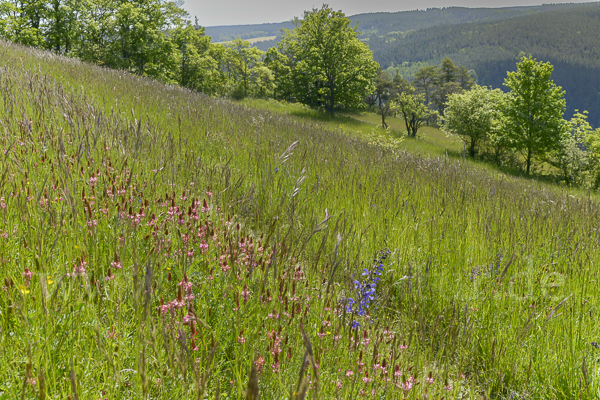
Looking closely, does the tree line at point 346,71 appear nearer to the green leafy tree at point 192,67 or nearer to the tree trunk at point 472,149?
the tree trunk at point 472,149

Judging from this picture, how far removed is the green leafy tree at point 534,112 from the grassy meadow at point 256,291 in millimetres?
30882

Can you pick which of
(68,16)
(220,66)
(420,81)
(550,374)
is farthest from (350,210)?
(420,81)

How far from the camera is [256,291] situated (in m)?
1.72

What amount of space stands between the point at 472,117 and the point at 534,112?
5.79 m

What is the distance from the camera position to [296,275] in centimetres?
196

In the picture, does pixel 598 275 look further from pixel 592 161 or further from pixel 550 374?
pixel 592 161

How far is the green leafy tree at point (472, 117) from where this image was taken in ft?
97.8

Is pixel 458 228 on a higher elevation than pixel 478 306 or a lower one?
higher

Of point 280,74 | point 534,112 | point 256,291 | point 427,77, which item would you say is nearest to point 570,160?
point 534,112

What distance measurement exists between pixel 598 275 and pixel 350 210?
2.28 metres

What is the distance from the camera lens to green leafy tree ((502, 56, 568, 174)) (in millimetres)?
29594

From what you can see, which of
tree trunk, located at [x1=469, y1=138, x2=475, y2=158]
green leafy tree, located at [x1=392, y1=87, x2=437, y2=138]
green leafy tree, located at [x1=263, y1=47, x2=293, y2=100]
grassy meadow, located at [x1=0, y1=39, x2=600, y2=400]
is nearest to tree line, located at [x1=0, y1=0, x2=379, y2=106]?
green leafy tree, located at [x1=392, y1=87, x2=437, y2=138]

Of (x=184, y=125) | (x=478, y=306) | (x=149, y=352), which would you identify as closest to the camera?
(x=149, y=352)

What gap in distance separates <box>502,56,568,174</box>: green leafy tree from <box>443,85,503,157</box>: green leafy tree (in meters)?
1.47
